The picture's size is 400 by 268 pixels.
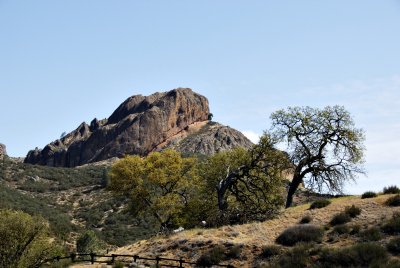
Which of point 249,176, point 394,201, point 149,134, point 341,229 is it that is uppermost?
point 149,134

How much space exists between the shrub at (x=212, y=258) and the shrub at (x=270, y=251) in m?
2.71

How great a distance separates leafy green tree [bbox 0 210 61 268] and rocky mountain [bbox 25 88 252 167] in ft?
338

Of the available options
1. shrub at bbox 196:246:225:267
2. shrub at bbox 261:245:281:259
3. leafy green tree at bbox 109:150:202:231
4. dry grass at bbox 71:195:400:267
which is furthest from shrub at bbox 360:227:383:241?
leafy green tree at bbox 109:150:202:231

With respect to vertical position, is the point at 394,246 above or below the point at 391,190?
below

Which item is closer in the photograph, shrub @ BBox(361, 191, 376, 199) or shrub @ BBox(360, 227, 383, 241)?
shrub @ BBox(360, 227, 383, 241)

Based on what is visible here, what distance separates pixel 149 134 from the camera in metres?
149

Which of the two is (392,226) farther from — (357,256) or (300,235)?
(300,235)

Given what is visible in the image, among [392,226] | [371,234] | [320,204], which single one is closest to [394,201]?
[320,204]

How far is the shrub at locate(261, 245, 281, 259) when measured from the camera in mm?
26984

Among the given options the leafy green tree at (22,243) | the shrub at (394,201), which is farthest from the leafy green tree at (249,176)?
the leafy green tree at (22,243)

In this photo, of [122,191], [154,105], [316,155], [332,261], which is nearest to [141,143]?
[154,105]

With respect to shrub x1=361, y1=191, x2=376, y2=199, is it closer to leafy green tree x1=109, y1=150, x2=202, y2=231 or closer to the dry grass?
the dry grass

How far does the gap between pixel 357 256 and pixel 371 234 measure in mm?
4517

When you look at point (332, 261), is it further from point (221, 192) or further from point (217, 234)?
point (221, 192)
